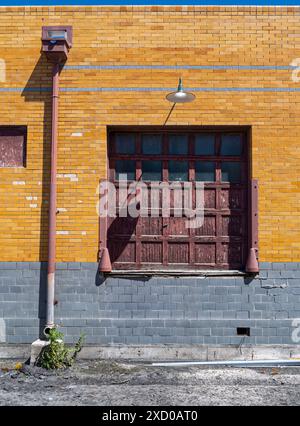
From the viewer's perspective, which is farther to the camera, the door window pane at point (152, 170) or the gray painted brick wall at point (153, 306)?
the door window pane at point (152, 170)

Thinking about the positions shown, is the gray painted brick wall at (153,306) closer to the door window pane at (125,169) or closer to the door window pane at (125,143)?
the door window pane at (125,169)

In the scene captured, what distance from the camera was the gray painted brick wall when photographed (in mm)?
7973

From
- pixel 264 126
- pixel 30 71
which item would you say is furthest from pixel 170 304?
pixel 30 71

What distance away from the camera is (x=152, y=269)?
8.25 meters

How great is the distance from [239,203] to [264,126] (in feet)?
4.68

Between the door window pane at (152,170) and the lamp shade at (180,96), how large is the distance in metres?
1.22

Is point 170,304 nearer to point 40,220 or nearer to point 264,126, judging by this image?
point 40,220

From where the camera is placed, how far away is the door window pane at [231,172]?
27.8ft

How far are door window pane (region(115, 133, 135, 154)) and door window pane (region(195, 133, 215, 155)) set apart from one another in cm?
117

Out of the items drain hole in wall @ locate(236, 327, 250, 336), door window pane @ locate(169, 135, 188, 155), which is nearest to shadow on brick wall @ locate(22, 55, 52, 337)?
door window pane @ locate(169, 135, 188, 155)

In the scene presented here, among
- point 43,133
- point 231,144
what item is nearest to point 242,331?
point 231,144

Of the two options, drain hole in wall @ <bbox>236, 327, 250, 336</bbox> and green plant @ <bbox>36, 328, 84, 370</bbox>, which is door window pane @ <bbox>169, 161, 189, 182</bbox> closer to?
drain hole in wall @ <bbox>236, 327, 250, 336</bbox>

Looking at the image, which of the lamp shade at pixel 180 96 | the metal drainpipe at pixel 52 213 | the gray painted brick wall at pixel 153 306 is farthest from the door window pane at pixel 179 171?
Result: the metal drainpipe at pixel 52 213

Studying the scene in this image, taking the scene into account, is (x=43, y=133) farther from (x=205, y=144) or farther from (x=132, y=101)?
(x=205, y=144)
